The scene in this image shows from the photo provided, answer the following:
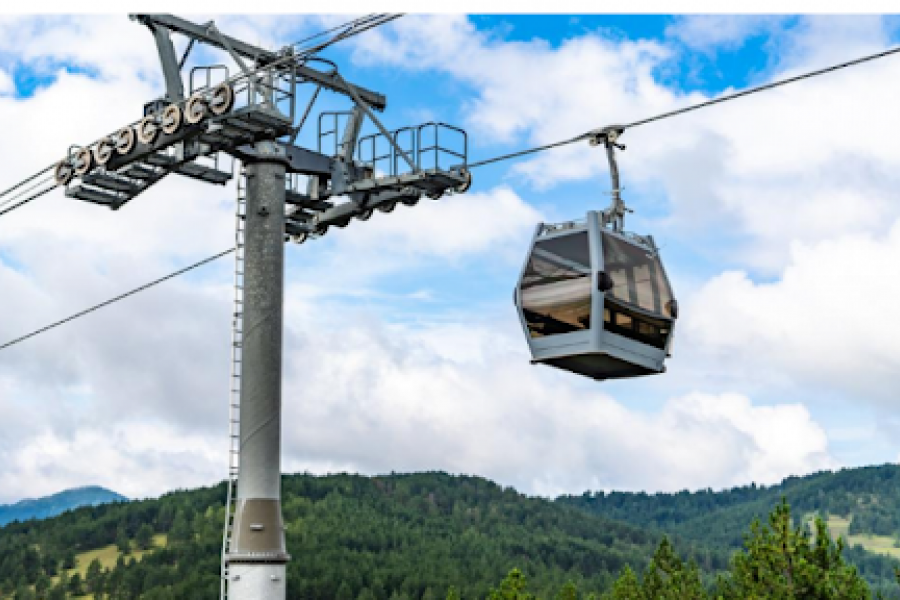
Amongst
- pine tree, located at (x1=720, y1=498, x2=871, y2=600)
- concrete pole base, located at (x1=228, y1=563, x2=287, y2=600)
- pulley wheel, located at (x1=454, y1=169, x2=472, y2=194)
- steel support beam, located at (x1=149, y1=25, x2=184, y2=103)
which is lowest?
concrete pole base, located at (x1=228, y1=563, x2=287, y2=600)

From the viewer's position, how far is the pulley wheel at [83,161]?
25109 millimetres

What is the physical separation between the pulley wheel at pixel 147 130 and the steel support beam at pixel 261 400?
2.02 m

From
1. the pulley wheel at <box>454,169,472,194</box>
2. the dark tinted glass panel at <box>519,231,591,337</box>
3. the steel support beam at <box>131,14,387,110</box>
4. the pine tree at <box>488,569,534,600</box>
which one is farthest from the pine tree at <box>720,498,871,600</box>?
the dark tinted glass panel at <box>519,231,591,337</box>

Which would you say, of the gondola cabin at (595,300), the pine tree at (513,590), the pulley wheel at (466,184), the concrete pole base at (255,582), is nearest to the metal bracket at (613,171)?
the gondola cabin at (595,300)

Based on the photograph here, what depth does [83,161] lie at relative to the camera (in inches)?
997

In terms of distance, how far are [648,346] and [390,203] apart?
9.48m

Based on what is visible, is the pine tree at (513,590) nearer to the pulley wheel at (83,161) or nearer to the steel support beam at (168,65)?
the pulley wheel at (83,161)

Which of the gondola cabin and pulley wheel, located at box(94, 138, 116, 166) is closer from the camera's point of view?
the gondola cabin

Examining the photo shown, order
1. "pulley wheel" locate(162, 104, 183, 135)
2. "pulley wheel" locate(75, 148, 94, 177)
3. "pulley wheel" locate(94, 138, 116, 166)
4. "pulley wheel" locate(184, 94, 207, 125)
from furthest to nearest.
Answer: "pulley wheel" locate(75, 148, 94, 177) < "pulley wheel" locate(94, 138, 116, 166) < "pulley wheel" locate(162, 104, 183, 135) < "pulley wheel" locate(184, 94, 207, 125)

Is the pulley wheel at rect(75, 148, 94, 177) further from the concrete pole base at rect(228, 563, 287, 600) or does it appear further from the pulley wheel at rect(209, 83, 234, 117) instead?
the concrete pole base at rect(228, 563, 287, 600)

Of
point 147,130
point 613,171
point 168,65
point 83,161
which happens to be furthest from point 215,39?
point 613,171

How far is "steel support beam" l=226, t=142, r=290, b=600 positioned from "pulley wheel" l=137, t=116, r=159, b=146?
2.02 m

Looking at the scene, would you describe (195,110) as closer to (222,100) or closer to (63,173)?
(222,100)

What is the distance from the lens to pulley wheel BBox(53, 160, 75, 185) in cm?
2584
